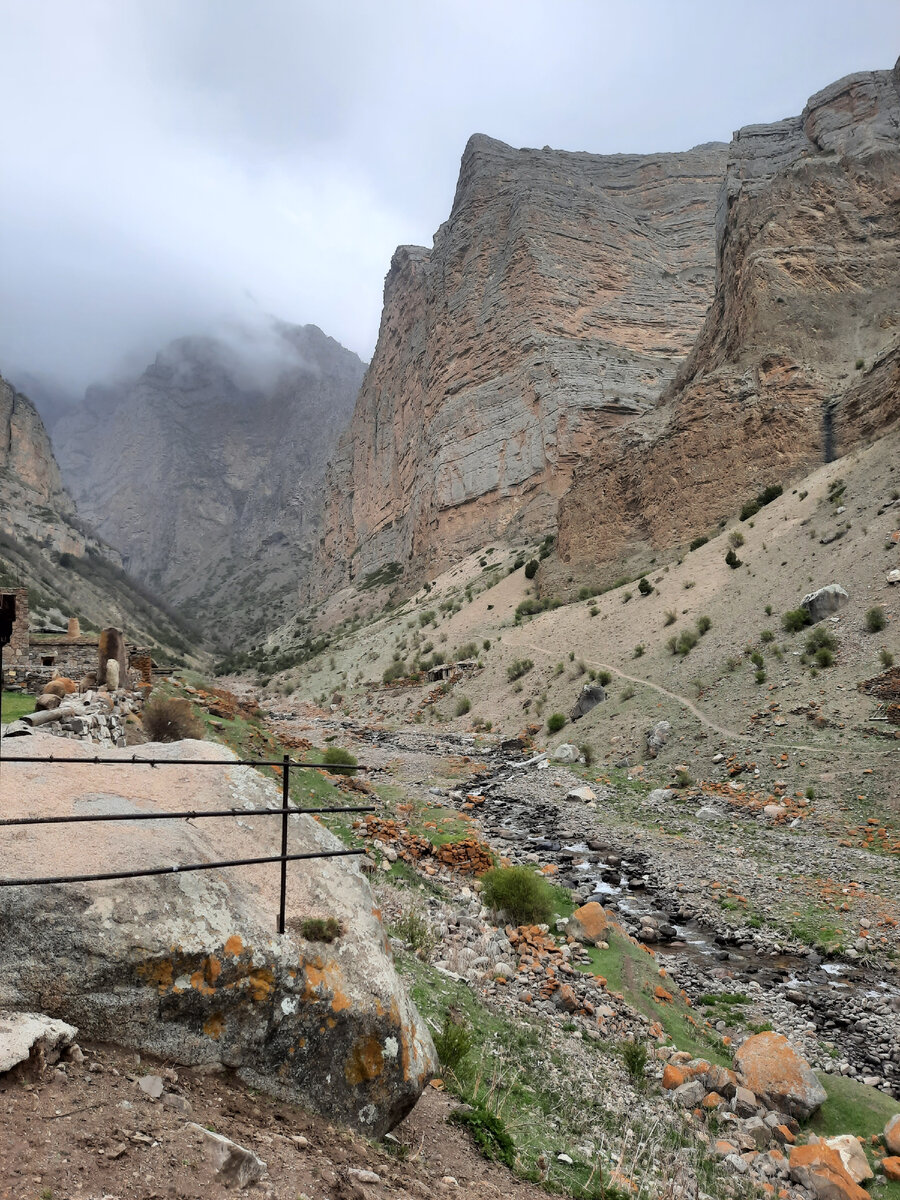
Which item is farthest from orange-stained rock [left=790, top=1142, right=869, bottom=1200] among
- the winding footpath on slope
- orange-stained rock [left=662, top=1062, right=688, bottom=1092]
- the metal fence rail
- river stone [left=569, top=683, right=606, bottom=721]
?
river stone [left=569, top=683, right=606, bottom=721]

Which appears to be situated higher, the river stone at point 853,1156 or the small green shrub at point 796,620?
the small green shrub at point 796,620

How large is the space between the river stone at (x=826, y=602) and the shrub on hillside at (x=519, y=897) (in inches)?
528

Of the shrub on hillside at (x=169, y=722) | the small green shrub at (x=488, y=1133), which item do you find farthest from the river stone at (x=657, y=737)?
the small green shrub at (x=488, y=1133)

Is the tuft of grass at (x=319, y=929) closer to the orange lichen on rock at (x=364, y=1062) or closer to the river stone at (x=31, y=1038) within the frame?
the orange lichen on rock at (x=364, y=1062)

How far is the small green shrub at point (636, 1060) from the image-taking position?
584cm

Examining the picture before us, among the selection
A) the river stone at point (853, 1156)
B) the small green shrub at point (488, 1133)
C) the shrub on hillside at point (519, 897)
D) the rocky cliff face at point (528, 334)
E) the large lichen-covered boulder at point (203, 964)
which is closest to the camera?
the large lichen-covered boulder at point (203, 964)

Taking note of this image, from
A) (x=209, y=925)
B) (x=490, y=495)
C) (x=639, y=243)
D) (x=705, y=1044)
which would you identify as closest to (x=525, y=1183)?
(x=209, y=925)

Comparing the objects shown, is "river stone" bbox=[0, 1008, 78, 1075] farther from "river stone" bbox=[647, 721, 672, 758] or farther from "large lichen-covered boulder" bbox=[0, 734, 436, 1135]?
"river stone" bbox=[647, 721, 672, 758]

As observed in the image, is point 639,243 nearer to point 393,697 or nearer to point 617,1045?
point 393,697

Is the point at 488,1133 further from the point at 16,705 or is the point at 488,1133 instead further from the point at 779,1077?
the point at 16,705

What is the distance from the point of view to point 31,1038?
269 cm

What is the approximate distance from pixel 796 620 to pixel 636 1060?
15753mm

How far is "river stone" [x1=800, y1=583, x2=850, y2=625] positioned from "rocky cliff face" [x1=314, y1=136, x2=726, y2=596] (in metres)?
31.6

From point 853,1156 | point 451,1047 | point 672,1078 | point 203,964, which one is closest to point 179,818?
point 203,964
